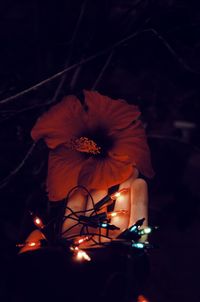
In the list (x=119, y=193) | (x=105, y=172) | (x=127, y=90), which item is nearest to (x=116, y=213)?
(x=119, y=193)

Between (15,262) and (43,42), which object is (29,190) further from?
(43,42)

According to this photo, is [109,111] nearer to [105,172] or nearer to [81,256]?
[105,172]

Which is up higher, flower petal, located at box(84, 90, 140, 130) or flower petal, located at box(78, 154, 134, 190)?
flower petal, located at box(84, 90, 140, 130)

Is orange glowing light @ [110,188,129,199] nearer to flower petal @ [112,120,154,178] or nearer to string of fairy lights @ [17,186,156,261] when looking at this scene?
string of fairy lights @ [17,186,156,261]

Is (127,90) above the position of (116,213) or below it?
above

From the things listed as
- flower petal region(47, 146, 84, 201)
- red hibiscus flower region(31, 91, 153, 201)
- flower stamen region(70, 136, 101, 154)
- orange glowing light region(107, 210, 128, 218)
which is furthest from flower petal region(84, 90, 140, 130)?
orange glowing light region(107, 210, 128, 218)

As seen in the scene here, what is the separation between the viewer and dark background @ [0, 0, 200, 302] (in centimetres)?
286

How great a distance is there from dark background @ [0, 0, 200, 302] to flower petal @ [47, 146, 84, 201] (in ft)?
0.85

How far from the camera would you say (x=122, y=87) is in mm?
4023

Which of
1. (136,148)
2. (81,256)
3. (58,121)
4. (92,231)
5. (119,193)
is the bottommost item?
(81,256)

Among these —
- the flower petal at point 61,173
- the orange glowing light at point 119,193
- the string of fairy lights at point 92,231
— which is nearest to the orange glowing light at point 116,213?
the string of fairy lights at point 92,231

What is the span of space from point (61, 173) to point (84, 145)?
0.84ft

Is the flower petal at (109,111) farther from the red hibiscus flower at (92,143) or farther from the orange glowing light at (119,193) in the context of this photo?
the orange glowing light at (119,193)

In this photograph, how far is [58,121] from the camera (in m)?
2.68
